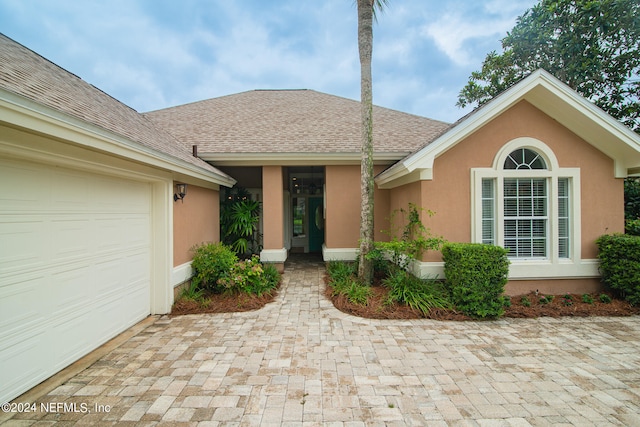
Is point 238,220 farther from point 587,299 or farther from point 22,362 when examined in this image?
point 587,299

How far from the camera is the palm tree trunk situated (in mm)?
6102

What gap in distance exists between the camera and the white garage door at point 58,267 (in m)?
2.87

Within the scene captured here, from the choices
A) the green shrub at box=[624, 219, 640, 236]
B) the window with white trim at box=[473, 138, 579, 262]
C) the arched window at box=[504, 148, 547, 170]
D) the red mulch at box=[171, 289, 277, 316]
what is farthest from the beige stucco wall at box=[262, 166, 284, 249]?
the green shrub at box=[624, 219, 640, 236]

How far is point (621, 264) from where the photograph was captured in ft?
18.3

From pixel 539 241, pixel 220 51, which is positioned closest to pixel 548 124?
pixel 539 241

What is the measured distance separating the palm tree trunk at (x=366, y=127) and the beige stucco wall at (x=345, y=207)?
6.56 ft

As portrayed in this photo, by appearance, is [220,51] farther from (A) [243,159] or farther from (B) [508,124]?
(B) [508,124]

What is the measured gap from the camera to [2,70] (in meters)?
2.99

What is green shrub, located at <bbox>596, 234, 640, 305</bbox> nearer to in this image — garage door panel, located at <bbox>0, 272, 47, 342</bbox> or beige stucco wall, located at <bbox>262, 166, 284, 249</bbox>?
beige stucco wall, located at <bbox>262, 166, 284, 249</bbox>

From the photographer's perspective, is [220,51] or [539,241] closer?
[539,241]

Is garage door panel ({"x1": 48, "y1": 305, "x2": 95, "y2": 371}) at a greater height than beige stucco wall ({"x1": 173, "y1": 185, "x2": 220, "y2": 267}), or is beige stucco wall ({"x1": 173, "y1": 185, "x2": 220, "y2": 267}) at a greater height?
beige stucco wall ({"x1": 173, "y1": 185, "x2": 220, "y2": 267})

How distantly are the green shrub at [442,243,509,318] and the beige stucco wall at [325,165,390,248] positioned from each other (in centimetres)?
338

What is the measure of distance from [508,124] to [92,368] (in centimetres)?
835

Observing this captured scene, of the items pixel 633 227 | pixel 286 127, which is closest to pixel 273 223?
pixel 286 127
